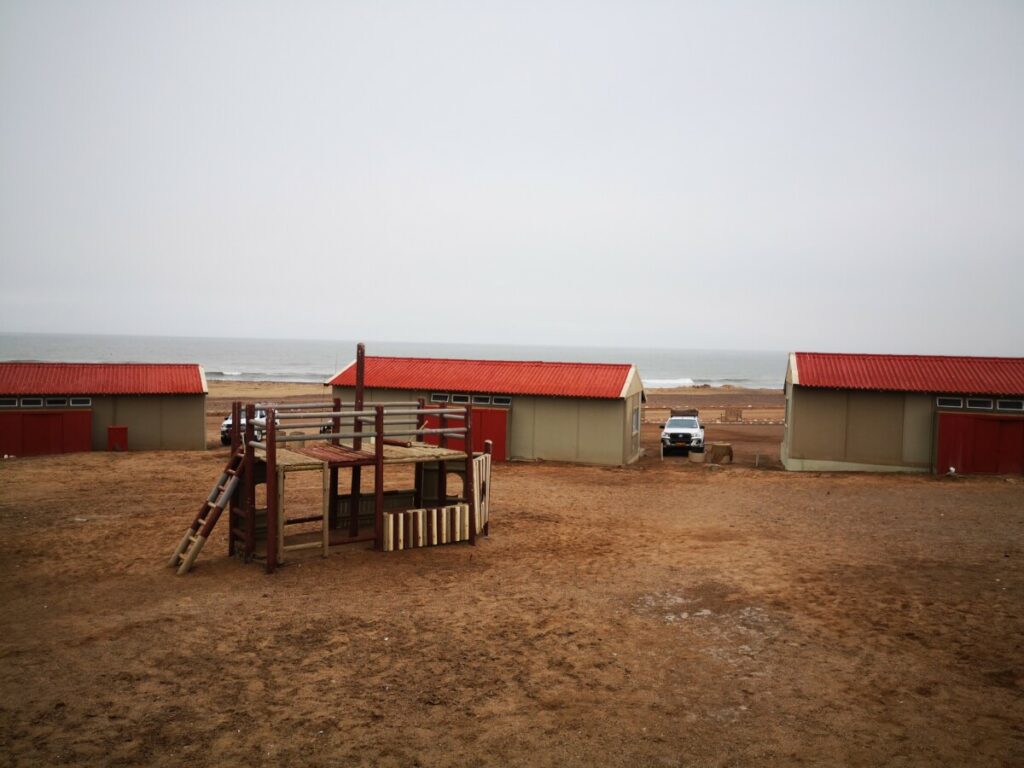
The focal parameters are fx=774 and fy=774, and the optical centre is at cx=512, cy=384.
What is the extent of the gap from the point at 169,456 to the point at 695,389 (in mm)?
78079

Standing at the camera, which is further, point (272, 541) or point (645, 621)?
point (272, 541)

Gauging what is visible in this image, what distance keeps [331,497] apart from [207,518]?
3.81 meters

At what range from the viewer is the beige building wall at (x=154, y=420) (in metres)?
31.8

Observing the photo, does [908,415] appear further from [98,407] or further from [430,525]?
[98,407]

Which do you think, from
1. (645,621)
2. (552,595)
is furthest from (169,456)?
(645,621)

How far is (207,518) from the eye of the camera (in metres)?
15.1

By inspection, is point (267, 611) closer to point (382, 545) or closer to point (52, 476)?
point (382, 545)

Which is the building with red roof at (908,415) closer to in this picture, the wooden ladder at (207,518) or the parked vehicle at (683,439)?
the parked vehicle at (683,439)

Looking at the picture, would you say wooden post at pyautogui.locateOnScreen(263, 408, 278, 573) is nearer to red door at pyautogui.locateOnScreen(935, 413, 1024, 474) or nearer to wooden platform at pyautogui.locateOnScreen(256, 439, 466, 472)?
wooden platform at pyautogui.locateOnScreen(256, 439, 466, 472)

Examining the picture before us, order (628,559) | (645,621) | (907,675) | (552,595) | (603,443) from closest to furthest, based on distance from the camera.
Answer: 1. (907,675)
2. (645,621)
3. (552,595)
4. (628,559)
5. (603,443)

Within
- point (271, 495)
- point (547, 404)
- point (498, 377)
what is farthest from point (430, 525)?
point (498, 377)

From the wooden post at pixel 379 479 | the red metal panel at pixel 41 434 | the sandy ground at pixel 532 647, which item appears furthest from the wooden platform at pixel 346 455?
the red metal panel at pixel 41 434

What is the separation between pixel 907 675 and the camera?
395 inches

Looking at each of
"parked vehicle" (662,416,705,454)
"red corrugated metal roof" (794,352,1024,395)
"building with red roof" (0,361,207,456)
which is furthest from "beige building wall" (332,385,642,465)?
"building with red roof" (0,361,207,456)
